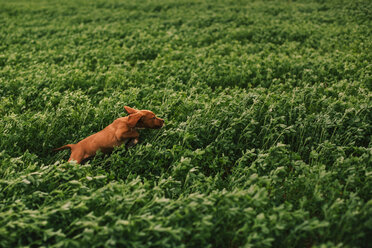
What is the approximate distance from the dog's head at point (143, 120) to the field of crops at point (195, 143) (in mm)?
183

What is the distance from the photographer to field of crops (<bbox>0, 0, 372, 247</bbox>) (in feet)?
7.45

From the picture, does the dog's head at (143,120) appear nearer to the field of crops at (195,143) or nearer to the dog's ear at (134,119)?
the dog's ear at (134,119)

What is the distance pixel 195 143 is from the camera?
3.70 meters

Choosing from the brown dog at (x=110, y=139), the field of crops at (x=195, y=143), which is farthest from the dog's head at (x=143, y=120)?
the field of crops at (x=195, y=143)

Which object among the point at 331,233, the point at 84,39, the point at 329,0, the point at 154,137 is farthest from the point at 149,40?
the point at 329,0

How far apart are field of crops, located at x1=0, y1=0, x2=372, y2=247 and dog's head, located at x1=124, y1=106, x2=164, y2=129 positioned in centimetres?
18

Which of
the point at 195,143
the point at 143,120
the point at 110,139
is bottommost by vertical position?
the point at 195,143

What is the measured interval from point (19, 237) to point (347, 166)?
3394mm

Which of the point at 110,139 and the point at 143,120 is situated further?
the point at 143,120

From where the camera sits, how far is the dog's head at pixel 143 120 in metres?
3.42

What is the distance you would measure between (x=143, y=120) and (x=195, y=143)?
83 cm

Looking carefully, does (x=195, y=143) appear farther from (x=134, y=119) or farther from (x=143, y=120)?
(x=134, y=119)

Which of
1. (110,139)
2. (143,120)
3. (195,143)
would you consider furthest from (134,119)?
(195,143)

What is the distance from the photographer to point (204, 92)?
194 inches
